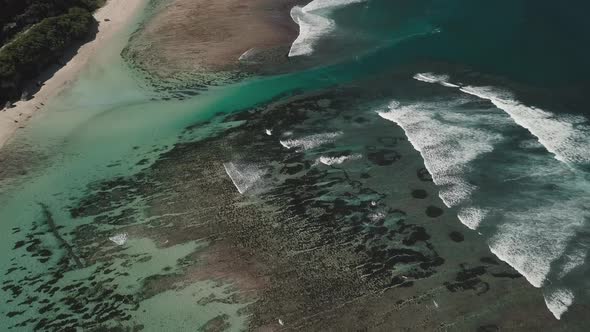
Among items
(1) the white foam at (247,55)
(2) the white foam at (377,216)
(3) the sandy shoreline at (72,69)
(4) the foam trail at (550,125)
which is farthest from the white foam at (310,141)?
(3) the sandy shoreline at (72,69)

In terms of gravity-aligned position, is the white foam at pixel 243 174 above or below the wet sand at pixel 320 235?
above

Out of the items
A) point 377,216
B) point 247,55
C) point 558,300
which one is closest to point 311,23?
point 247,55

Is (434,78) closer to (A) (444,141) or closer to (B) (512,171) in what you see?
(A) (444,141)

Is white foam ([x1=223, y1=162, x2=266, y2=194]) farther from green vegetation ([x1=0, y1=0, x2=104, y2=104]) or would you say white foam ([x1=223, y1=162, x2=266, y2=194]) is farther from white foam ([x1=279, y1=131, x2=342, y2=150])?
green vegetation ([x1=0, y1=0, x2=104, y2=104])

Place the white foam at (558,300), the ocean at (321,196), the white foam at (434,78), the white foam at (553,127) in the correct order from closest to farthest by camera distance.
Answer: the white foam at (558,300), the ocean at (321,196), the white foam at (553,127), the white foam at (434,78)

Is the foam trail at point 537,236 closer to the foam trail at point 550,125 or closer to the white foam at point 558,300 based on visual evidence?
the white foam at point 558,300

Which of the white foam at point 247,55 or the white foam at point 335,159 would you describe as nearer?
the white foam at point 335,159
